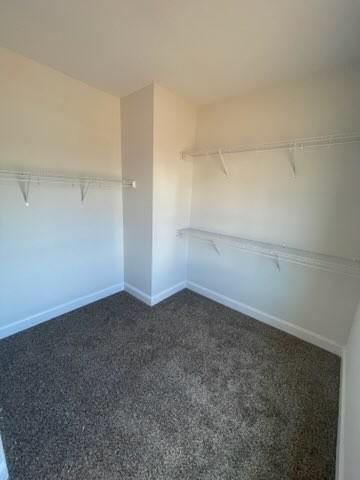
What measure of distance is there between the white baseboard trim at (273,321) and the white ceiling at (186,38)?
2.29 m

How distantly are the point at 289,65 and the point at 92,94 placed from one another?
1860 millimetres

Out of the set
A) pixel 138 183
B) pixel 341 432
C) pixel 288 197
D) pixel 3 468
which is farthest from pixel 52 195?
pixel 341 432

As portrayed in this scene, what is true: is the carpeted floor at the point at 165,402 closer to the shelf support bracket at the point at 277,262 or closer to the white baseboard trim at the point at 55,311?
the white baseboard trim at the point at 55,311

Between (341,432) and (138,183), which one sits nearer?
(341,432)

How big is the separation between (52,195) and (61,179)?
18 centimetres

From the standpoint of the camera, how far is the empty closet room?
1.26 m

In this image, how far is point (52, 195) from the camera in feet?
6.98

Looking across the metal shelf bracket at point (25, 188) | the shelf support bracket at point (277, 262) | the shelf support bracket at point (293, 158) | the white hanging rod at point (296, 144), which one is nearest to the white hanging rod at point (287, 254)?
the shelf support bracket at point (277, 262)

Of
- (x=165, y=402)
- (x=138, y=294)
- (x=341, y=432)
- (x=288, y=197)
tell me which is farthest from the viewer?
(x=138, y=294)

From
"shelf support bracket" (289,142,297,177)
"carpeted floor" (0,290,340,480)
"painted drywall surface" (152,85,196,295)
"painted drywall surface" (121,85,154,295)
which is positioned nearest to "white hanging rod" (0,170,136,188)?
"painted drywall surface" (121,85,154,295)

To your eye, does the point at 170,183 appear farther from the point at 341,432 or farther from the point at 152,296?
the point at 341,432

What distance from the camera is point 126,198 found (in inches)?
106

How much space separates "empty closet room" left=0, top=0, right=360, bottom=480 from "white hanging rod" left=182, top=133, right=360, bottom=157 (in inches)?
0.7

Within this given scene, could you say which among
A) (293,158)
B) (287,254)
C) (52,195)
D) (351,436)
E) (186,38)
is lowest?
(351,436)
